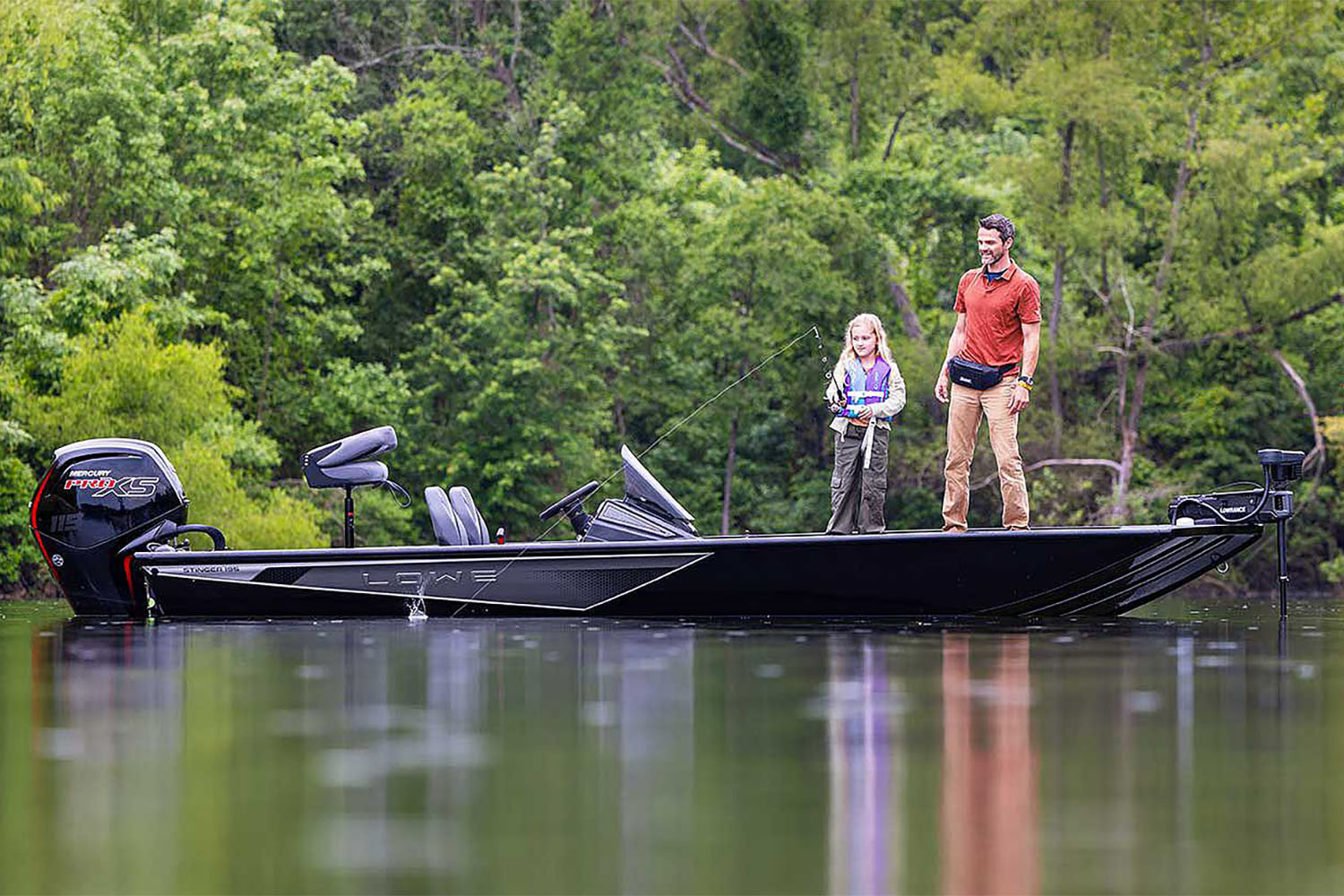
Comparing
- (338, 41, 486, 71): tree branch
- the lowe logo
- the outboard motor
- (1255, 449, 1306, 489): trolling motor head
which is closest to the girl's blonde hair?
(1255, 449, 1306, 489): trolling motor head

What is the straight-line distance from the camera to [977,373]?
1240cm

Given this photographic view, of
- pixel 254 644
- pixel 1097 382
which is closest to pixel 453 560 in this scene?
pixel 254 644

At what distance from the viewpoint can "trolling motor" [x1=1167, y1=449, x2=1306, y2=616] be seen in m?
12.2

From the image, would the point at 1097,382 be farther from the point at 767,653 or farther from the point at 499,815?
the point at 499,815

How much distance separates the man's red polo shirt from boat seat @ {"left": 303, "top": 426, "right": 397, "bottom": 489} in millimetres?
3762

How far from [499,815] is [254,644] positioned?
6509 mm

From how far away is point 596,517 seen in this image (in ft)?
42.9

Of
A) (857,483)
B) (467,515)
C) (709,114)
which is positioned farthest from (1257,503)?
(709,114)

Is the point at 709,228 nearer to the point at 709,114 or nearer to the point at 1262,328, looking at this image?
the point at 709,114

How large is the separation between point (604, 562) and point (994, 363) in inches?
106

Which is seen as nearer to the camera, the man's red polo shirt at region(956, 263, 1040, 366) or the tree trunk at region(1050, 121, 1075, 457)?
the man's red polo shirt at region(956, 263, 1040, 366)

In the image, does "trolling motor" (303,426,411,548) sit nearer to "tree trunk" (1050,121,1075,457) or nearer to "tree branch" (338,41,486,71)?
"tree trunk" (1050,121,1075,457)

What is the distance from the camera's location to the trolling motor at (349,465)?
1350 centimetres

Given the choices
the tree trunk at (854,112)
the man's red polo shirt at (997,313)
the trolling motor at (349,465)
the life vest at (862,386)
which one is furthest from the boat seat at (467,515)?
the tree trunk at (854,112)
